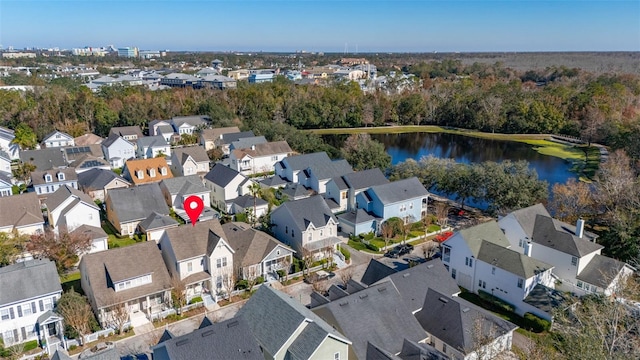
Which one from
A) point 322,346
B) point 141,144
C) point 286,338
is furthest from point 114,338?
point 141,144

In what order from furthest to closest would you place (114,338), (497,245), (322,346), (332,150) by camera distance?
(332,150) < (497,245) < (114,338) < (322,346)

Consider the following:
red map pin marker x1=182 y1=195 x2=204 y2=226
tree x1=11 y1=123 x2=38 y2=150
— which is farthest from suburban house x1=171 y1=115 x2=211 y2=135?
red map pin marker x1=182 y1=195 x2=204 y2=226

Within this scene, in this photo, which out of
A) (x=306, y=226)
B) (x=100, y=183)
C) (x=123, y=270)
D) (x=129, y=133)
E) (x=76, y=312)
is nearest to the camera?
(x=76, y=312)

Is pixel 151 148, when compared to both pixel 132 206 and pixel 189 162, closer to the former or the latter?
pixel 189 162

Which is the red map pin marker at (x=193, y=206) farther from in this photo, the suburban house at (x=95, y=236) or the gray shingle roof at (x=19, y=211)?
the gray shingle roof at (x=19, y=211)

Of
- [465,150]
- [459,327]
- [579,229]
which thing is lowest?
[465,150]

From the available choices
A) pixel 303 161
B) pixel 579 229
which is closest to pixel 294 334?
pixel 579 229

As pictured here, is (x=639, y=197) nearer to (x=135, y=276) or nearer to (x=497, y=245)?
(x=497, y=245)
